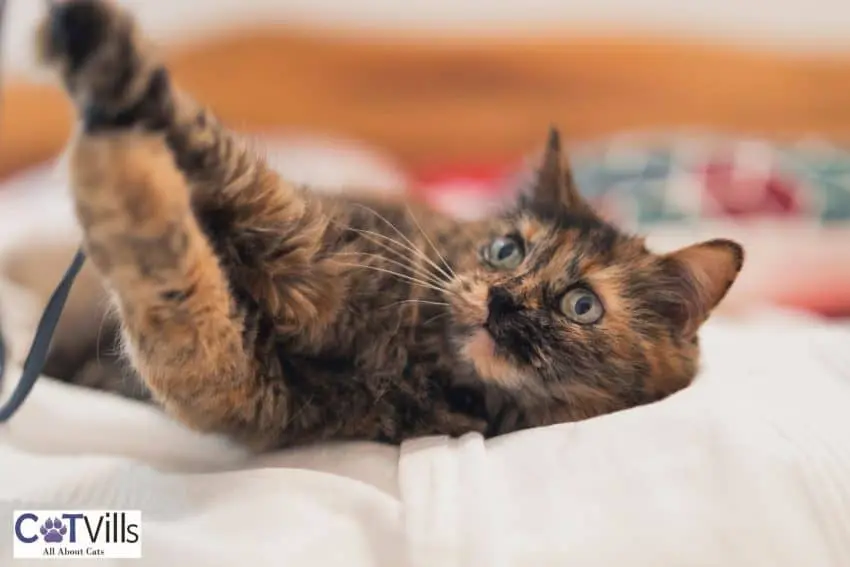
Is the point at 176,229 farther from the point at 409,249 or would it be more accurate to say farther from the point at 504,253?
the point at 504,253

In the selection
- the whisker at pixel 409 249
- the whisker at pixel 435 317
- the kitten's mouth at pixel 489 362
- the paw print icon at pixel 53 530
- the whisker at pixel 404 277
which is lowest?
the paw print icon at pixel 53 530

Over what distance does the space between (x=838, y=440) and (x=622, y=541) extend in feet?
0.81

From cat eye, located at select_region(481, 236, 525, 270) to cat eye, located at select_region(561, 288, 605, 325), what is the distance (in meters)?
0.09

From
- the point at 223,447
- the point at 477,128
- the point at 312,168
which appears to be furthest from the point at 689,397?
the point at 477,128

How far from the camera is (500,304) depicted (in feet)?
3.00

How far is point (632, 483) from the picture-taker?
667 millimetres

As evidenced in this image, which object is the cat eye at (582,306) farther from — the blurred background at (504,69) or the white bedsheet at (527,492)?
the blurred background at (504,69)

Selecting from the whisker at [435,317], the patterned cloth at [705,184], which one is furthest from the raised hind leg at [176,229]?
the patterned cloth at [705,184]

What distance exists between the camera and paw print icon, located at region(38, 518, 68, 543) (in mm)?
664

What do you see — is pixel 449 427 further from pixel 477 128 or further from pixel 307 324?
pixel 477 128

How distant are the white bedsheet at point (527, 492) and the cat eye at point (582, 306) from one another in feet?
0.47

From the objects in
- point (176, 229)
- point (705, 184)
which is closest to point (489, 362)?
point (176, 229)

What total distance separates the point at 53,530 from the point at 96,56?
0.40m

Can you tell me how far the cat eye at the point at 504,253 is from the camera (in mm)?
1012
